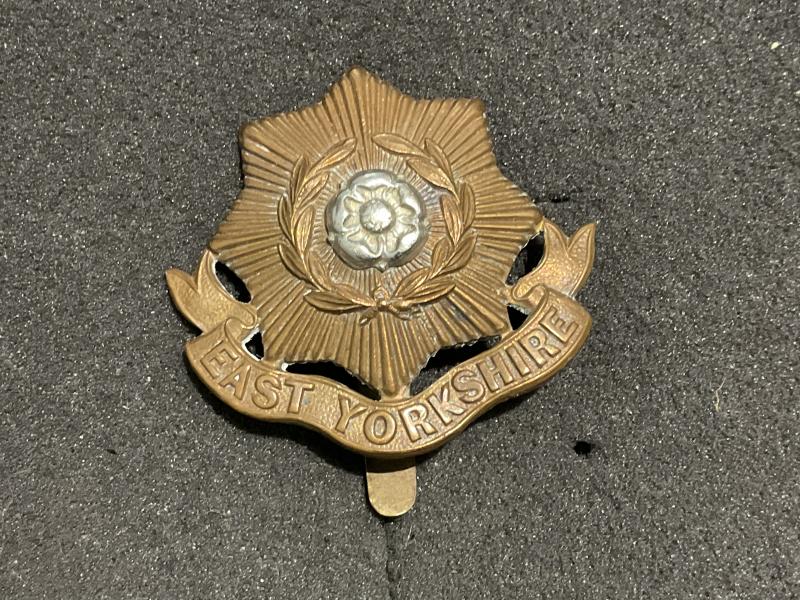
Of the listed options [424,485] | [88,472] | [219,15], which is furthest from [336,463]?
[219,15]

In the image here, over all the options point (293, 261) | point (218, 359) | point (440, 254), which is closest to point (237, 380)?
point (218, 359)

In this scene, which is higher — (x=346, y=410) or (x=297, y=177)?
(x=297, y=177)

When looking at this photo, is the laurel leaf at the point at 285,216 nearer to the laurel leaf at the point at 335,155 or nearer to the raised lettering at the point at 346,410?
the laurel leaf at the point at 335,155

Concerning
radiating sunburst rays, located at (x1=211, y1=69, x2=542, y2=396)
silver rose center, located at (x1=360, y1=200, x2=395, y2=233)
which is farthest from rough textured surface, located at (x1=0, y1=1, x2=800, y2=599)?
silver rose center, located at (x1=360, y1=200, x2=395, y2=233)

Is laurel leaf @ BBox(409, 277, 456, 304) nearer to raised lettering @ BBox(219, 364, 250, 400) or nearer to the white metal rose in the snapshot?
the white metal rose

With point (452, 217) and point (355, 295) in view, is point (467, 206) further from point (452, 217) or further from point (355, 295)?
point (355, 295)

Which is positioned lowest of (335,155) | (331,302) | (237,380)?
(237,380)

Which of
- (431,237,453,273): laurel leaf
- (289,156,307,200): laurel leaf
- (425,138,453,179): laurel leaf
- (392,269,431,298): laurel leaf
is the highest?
A: (425,138,453,179): laurel leaf
